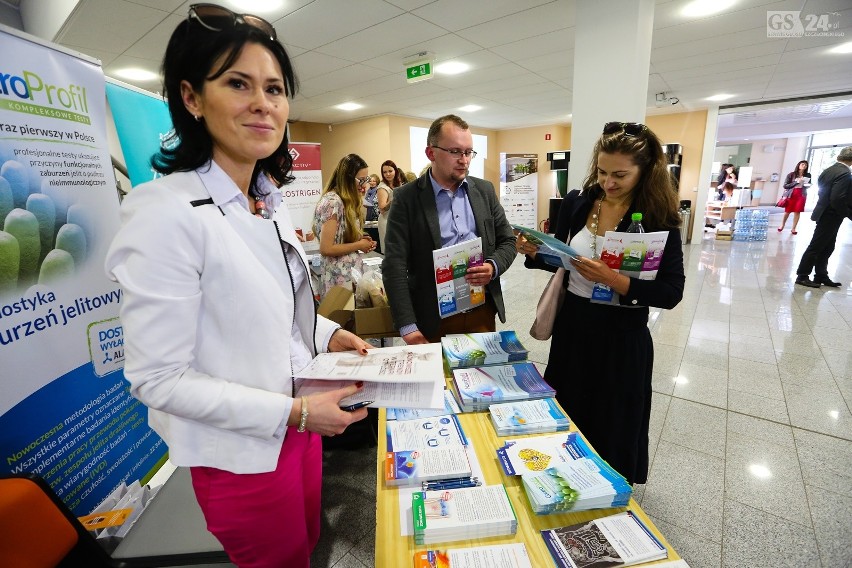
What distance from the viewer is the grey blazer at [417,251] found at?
1.79m

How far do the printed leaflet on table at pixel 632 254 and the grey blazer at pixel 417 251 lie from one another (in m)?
0.53

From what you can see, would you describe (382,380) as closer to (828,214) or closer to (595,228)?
(595,228)

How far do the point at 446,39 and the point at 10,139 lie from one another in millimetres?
4055

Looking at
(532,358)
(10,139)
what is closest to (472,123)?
(532,358)

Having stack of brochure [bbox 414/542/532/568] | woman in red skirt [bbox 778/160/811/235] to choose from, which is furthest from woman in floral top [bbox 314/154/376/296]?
woman in red skirt [bbox 778/160/811/235]

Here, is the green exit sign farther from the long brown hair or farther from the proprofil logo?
the proprofil logo

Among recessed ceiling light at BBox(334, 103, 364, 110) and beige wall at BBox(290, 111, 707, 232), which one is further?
beige wall at BBox(290, 111, 707, 232)

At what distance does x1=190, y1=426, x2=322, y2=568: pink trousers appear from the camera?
2.78ft

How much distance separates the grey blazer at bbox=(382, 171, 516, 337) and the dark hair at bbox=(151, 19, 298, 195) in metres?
0.99

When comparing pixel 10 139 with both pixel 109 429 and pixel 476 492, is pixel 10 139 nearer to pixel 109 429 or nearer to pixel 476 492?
pixel 109 429

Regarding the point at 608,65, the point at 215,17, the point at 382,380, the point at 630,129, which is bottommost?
the point at 382,380

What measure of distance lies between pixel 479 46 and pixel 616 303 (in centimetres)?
416

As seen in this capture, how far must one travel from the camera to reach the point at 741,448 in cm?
228

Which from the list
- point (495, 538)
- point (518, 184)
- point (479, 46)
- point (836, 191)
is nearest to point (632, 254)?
point (495, 538)
